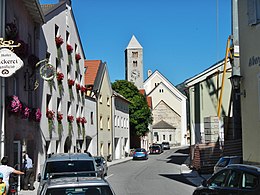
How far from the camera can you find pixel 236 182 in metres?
8.75

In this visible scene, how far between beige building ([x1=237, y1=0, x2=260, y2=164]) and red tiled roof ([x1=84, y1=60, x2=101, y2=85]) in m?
27.9

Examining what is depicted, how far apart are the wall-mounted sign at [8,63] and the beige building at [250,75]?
818 centimetres

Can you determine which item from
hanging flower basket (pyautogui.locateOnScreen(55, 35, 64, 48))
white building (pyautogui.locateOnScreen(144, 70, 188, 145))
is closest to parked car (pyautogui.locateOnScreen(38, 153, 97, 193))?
hanging flower basket (pyautogui.locateOnScreen(55, 35, 64, 48))

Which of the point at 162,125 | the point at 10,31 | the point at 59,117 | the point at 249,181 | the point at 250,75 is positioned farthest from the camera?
the point at 162,125

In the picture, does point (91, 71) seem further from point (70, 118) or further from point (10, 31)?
point (10, 31)

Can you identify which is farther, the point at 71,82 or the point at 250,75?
the point at 71,82

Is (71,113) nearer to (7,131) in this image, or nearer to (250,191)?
(7,131)

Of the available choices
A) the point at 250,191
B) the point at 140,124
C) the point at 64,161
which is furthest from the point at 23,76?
the point at 140,124

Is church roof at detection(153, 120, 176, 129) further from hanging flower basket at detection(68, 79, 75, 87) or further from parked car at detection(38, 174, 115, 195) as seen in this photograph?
parked car at detection(38, 174, 115, 195)

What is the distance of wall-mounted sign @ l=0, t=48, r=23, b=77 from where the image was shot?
586 inches

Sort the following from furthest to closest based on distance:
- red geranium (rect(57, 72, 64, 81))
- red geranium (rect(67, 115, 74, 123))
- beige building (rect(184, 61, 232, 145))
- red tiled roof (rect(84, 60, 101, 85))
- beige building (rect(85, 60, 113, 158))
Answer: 1. red tiled roof (rect(84, 60, 101, 85))
2. beige building (rect(85, 60, 113, 158))
3. red geranium (rect(67, 115, 74, 123))
4. beige building (rect(184, 61, 232, 145))
5. red geranium (rect(57, 72, 64, 81))

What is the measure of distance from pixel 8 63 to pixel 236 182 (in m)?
9.33

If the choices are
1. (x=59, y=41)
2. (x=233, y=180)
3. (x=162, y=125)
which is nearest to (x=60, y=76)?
(x=59, y=41)

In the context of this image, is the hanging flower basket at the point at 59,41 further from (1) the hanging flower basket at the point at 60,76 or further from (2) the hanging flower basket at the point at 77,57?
(2) the hanging flower basket at the point at 77,57
